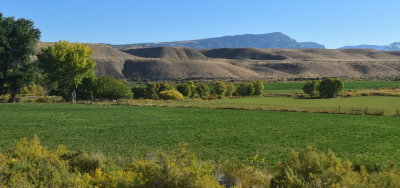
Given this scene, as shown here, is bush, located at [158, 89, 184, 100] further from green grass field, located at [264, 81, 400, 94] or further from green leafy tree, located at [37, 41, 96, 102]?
green grass field, located at [264, 81, 400, 94]

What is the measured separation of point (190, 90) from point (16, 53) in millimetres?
39621

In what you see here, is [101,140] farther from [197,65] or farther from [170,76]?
[197,65]

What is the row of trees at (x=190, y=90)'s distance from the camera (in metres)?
81.2

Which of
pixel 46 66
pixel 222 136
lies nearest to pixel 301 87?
pixel 46 66

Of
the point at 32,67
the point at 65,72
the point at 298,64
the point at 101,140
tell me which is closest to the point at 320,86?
the point at 65,72

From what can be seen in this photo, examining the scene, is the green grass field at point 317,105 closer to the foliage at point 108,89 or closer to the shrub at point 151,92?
the foliage at point 108,89

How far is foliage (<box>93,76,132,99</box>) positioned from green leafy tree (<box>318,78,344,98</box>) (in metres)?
43.0

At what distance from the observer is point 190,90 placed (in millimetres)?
86938

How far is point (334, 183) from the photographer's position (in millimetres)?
8602

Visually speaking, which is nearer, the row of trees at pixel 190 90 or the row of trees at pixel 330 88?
the row of trees at pixel 190 90

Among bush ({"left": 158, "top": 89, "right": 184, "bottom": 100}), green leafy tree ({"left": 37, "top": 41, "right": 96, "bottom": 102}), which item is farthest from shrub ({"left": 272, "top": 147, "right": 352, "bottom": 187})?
bush ({"left": 158, "top": 89, "right": 184, "bottom": 100})

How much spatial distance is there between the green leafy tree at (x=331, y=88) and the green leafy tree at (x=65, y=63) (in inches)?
1976

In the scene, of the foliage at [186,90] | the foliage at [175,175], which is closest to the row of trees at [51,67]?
the foliage at [186,90]

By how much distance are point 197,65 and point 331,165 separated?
162 m
